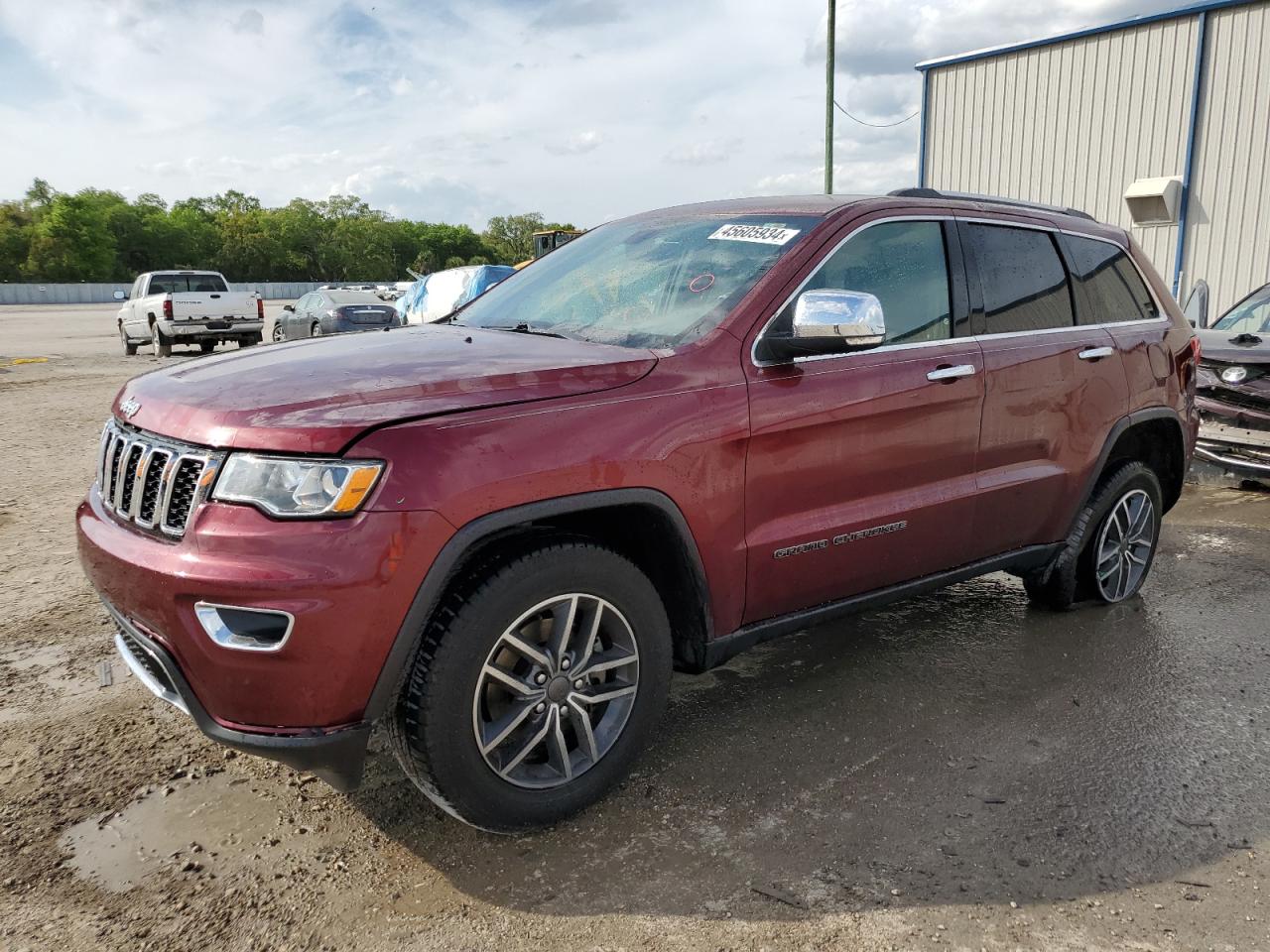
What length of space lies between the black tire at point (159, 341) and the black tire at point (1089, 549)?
19.1m

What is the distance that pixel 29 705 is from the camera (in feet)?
11.9

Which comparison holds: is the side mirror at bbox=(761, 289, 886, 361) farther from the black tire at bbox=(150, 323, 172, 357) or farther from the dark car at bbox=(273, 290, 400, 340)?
the black tire at bbox=(150, 323, 172, 357)

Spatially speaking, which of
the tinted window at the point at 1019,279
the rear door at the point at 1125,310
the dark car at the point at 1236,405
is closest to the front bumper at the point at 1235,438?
the dark car at the point at 1236,405

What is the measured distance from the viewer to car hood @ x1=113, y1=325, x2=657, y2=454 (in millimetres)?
2400

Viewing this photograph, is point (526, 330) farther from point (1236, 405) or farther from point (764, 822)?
point (1236, 405)

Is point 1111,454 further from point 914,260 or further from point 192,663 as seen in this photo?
point 192,663

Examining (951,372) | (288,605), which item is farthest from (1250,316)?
(288,605)

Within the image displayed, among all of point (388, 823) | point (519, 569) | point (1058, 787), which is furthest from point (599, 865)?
point (1058, 787)

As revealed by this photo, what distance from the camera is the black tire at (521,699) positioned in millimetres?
2504

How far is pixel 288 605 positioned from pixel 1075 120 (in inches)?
685

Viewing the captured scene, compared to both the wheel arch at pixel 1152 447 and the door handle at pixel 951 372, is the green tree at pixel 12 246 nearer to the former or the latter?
the wheel arch at pixel 1152 447

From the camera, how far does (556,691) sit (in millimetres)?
2748

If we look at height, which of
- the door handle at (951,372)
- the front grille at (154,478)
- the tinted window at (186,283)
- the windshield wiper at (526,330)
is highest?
the tinted window at (186,283)

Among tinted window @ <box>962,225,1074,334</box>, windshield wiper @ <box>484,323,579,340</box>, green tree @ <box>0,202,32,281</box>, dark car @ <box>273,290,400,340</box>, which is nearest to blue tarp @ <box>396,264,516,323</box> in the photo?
dark car @ <box>273,290,400,340</box>
